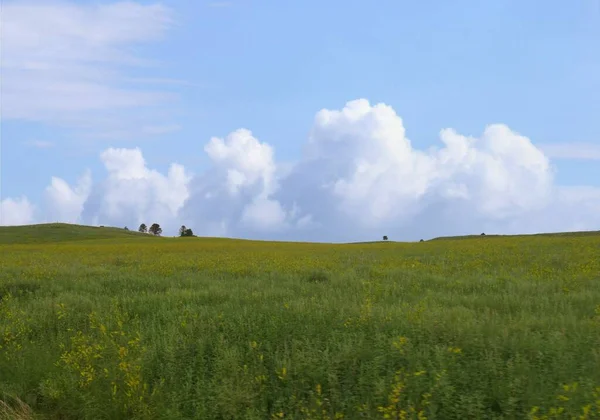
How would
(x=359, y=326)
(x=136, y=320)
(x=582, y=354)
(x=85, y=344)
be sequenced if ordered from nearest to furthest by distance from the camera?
(x=582, y=354) → (x=359, y=326) → (x=85, y=344) → (x=136, y=320)

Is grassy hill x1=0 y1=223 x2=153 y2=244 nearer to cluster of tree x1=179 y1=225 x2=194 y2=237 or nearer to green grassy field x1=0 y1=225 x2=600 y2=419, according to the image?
cluster of tree x1=179 y1=225 x2=194 y2=237

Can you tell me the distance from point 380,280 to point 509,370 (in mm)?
7695

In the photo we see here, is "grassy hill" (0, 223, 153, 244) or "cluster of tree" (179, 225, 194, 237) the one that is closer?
"grassy hill" (0, 223, 153, 244)

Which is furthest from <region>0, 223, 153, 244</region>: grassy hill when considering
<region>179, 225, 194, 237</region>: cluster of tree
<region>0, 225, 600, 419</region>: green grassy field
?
<region>0, 225, 600, 419</region>: green grassy field

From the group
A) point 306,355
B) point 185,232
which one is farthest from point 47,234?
point 306,355

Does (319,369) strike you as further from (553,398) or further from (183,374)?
(553,398)

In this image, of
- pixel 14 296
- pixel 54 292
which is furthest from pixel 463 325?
pixel 14 296

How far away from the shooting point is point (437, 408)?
557 centimetres

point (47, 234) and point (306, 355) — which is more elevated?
point (47, 234)

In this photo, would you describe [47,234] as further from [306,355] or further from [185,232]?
[306,355]

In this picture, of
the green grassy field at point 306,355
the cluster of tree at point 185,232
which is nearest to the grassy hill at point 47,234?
the cluster of tree at point 185,232

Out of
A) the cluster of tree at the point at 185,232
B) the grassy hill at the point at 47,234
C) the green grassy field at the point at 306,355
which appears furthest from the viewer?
the cluster of tree at the point at 185,232

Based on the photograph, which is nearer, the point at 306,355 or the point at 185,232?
the point at 306,355

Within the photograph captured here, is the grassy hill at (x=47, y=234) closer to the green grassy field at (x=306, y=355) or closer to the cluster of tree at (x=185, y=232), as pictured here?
the cluster of tree at (x=185, y=232)
